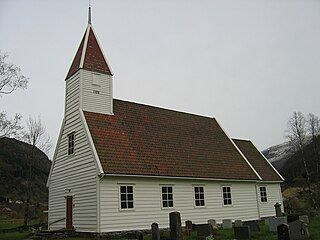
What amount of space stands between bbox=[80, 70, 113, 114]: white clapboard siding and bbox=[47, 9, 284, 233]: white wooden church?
7 cm

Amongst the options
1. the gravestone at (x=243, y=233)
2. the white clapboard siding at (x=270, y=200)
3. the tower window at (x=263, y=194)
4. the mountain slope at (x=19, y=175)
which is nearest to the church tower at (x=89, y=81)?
the gravestone at (x=243, y=233)

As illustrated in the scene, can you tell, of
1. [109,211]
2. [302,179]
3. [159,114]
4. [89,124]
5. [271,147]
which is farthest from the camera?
[271,147]

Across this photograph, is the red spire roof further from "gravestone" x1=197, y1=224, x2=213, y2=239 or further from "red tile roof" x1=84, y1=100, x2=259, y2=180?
"gravestone" x1=197, y1=224, x2=213, y2=239

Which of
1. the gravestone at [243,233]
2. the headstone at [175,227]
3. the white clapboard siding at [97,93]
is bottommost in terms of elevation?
the gravestone at [243,233]

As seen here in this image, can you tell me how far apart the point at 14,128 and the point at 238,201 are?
17912 mm

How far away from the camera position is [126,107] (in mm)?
27797

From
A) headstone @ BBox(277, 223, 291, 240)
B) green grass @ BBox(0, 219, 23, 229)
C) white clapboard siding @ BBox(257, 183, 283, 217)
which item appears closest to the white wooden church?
white clapboard siding @ BBox(257, 183, 283, 217)

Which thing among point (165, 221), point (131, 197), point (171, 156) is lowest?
point (165, 221)

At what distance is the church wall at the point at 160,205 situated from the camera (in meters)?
21.3

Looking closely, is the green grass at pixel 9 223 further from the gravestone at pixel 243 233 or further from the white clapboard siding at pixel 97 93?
the gravestone at pixel 243 233

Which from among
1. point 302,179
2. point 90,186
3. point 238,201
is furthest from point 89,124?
point 302,179

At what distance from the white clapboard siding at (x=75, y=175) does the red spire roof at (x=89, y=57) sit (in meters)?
0.85

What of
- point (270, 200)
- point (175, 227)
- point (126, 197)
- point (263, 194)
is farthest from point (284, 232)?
point (270, 200)

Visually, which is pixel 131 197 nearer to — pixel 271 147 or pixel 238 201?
pixel 238 201
